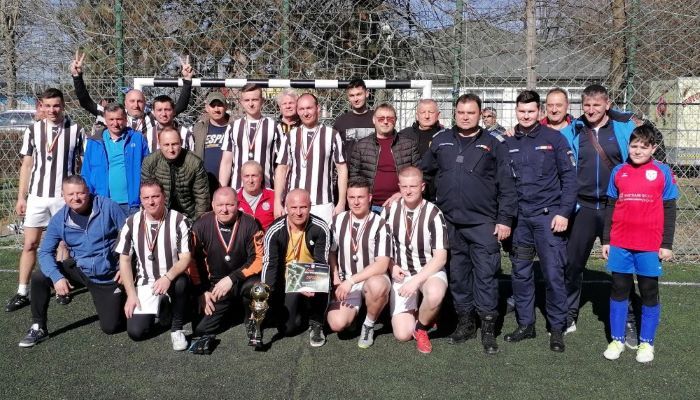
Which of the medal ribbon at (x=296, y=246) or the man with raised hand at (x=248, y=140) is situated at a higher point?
the man with raised hand at (x=248, y=140)

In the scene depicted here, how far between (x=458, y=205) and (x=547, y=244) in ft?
2.01

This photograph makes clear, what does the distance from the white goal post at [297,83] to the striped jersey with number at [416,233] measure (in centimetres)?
211

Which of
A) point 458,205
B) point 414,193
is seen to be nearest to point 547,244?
point 458,205

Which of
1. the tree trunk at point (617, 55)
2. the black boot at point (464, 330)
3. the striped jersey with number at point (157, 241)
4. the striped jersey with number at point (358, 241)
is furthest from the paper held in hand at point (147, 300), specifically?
the tree trunk at point (617, 55)

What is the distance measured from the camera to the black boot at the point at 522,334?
13.1 ft

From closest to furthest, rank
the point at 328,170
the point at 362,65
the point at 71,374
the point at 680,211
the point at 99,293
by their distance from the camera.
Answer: the point at 71,374
the point at 99,293
the point at 328,170
the point at 362,65
the point at 680,211

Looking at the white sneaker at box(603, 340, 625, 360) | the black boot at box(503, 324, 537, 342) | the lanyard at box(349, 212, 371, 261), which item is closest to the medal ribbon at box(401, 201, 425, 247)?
the lanyard at box(349, 212, 371, 261)

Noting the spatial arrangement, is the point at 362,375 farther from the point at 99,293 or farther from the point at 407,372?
the point at 99,293

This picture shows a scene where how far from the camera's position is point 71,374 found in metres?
3.38

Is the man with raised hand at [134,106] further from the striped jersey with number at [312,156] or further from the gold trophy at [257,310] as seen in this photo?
the gold trophy at [257,310]

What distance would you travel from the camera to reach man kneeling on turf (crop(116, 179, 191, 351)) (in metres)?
3.92

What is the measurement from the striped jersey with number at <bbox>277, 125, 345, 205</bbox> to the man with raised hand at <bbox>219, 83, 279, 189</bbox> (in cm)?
21

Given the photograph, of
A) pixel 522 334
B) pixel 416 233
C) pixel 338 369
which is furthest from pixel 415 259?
pixel 338 369

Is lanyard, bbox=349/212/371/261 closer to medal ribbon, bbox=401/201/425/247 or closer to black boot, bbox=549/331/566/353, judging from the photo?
medal ribbon, bbox=401/201/425/247
